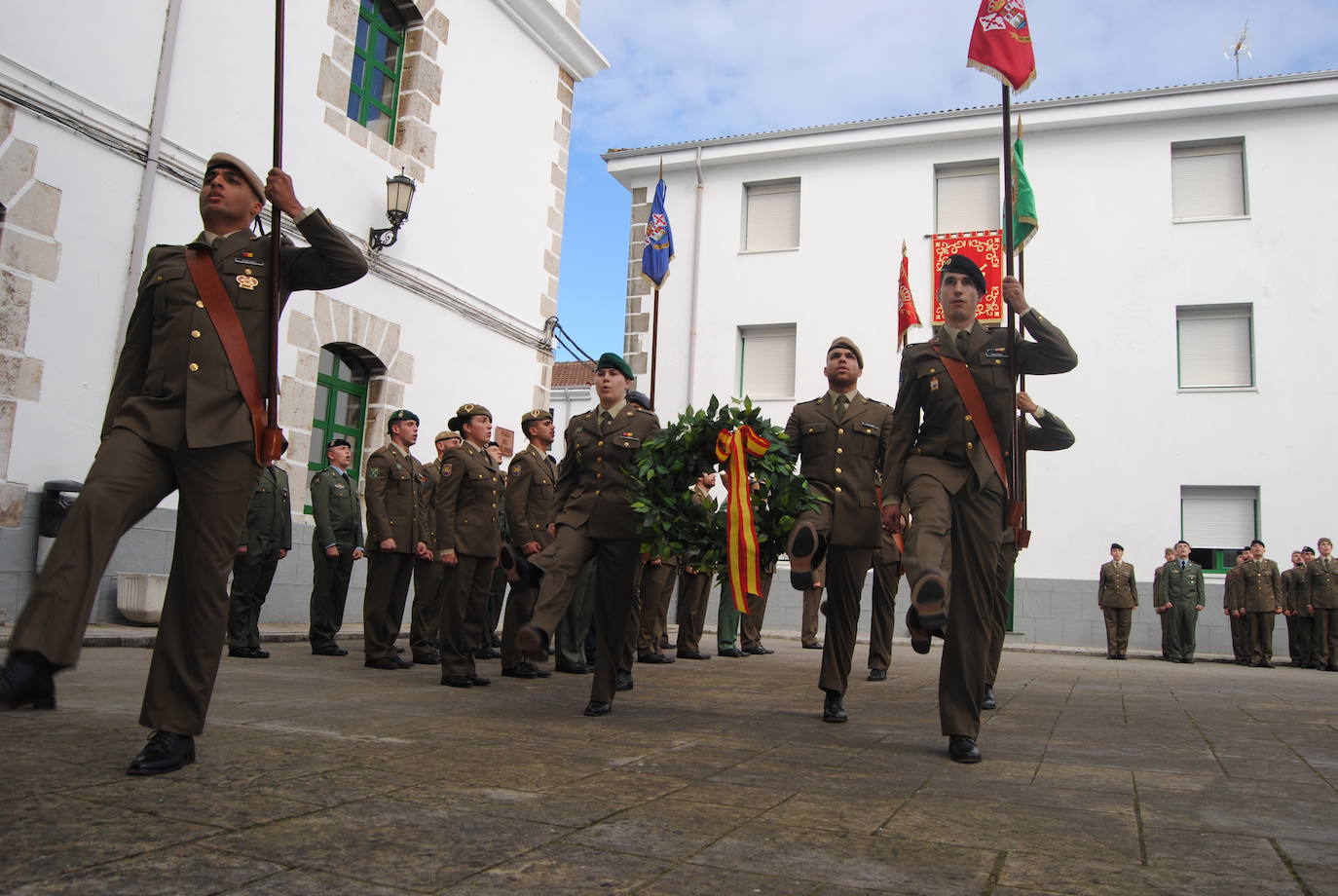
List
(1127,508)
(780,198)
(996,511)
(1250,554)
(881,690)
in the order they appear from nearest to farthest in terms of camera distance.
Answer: (996,511)
(881,690)
(1250,554)
(1127,508)
(780,198)

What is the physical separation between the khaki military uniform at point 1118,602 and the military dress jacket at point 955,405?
1278 centimetres

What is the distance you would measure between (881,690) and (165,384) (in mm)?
5285

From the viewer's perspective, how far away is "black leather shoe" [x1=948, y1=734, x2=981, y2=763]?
4266 millimetres

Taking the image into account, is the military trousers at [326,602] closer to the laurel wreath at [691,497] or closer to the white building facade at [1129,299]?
the laurel wreath at [691,497]

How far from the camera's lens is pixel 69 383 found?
9094mm

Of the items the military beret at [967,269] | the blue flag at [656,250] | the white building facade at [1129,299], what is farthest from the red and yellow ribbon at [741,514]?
the white building facade at [1129,299]

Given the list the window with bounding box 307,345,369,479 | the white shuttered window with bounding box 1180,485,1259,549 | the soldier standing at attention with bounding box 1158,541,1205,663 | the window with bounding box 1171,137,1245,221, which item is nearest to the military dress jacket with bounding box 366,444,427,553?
the window with bounding box 307,345,369,479

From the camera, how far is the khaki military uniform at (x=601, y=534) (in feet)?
17.9

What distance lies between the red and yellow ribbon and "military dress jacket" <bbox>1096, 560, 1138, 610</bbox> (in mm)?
12689

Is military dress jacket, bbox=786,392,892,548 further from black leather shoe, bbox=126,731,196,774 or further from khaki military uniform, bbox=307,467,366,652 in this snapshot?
khaki military uniform, bbox=307,467,366,652

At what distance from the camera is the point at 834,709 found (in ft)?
18.0

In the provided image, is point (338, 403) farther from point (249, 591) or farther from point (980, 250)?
point (980, 250)

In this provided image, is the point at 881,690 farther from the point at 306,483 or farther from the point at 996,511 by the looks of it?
the point at 306,483

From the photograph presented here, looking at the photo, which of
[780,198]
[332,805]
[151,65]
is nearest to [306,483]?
[151,65]
